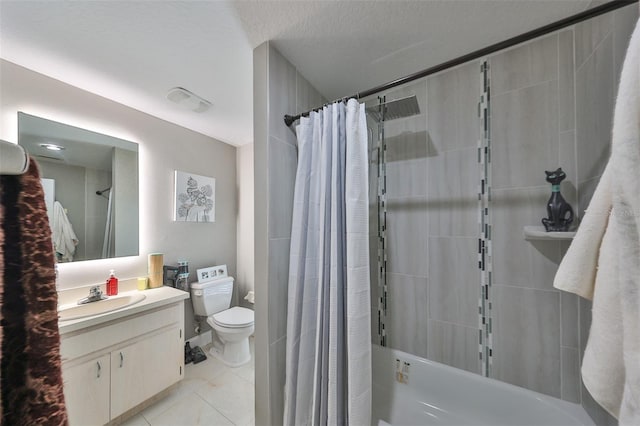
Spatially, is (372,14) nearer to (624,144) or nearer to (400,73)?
(400,73)

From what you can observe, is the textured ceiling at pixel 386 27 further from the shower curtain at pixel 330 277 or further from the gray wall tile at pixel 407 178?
the gray wall tile at pixel 407 178

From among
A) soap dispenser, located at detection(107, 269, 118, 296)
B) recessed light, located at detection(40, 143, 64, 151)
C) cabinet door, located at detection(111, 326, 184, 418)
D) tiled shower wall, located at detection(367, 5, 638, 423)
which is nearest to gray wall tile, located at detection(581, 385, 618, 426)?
tiled shower wall, located at detection(367, 5, 638, 423)

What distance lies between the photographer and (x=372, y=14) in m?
1.10

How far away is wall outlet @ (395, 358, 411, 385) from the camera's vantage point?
1482 millimetres

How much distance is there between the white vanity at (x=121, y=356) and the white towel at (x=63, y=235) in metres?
0.49

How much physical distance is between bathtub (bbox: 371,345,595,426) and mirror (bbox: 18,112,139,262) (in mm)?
2202

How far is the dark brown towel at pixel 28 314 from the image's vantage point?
337mm

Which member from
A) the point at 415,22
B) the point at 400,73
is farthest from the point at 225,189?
the point at 415,22

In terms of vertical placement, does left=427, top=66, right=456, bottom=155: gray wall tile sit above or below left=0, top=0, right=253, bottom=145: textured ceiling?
below

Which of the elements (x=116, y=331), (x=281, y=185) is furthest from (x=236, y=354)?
(x=281, y=185)

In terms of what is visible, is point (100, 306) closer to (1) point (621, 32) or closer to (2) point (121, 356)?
(2) point (121, 356)

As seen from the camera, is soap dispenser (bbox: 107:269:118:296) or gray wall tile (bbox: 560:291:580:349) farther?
soap dispenser (bbox: 107:269:118:296)

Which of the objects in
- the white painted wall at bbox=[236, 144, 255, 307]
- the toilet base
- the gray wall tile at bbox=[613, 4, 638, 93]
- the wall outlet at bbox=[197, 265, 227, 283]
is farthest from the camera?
the white painted wall at bbox=[236, 144, 255, 307]

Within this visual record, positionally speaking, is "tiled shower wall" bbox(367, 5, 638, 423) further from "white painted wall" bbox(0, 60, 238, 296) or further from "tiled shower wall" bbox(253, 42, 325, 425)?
"white painted wall" bbox(0, 60, 238, 296)
